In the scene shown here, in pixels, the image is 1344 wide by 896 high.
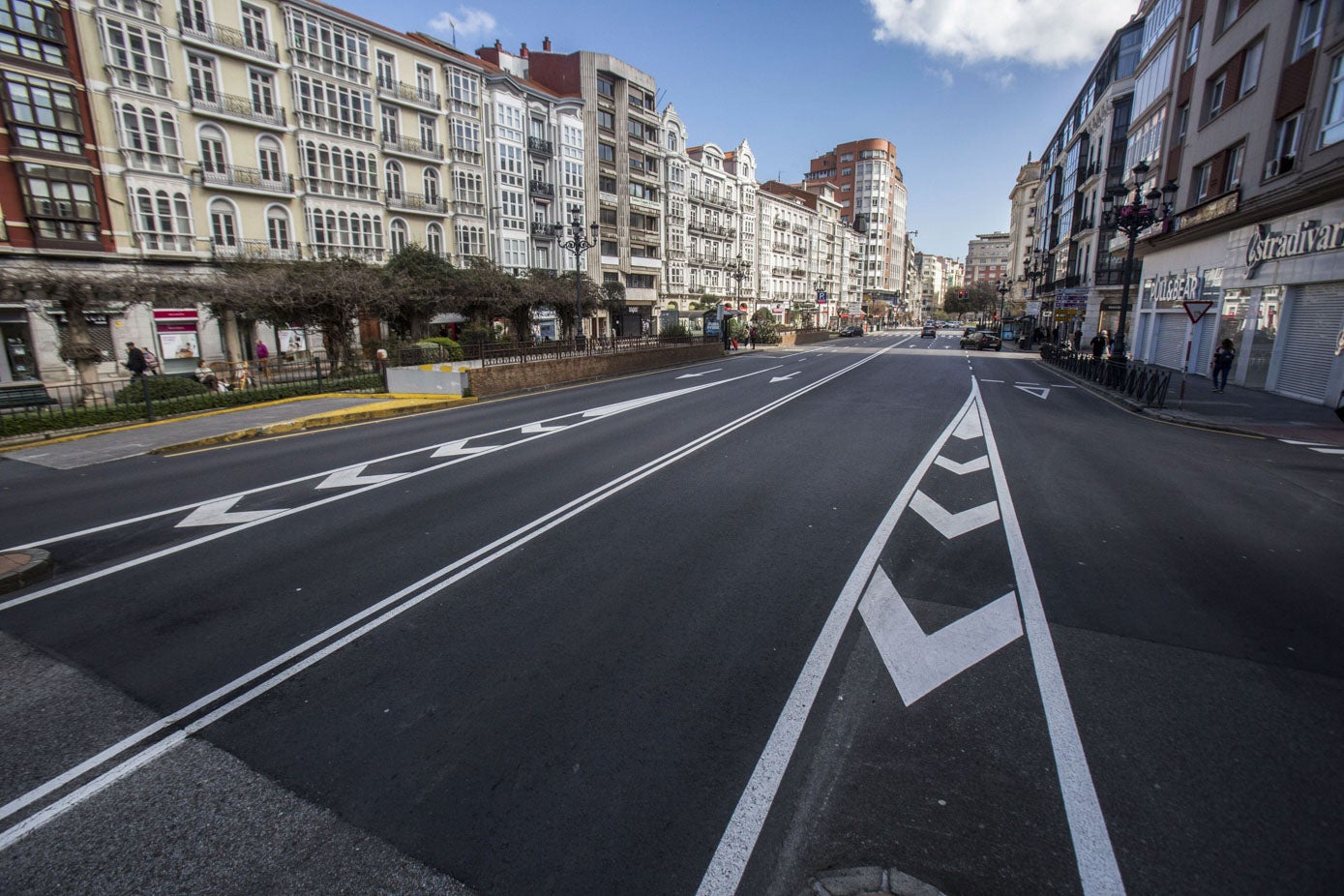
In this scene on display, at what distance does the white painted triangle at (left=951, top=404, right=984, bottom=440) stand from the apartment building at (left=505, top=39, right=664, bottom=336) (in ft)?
138

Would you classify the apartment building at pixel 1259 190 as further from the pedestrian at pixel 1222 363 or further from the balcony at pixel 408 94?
the balcony at pixel 408 94

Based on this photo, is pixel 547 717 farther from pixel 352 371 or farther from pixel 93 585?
pixel 352 371

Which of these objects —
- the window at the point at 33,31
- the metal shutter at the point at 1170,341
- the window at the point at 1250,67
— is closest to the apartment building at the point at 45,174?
the window at the point at 33,31

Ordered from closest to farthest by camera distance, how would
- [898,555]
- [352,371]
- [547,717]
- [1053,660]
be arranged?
[547,717]
[1053,660]
[898,555]
[352,371]

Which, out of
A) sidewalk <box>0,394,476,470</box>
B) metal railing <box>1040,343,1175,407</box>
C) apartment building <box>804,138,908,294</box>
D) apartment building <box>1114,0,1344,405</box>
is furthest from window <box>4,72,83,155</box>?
apartment building <box>804,138,908,294</box>

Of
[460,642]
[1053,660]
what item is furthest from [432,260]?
[1053,660]

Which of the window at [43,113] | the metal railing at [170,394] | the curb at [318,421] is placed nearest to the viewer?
the curb at [318,421]

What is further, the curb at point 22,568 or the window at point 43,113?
the window at point 43,113

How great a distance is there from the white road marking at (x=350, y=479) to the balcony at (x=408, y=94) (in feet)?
126

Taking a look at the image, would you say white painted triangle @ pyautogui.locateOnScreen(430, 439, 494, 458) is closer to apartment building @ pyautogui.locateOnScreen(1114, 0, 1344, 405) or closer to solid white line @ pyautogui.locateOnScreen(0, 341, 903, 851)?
solid white line @ pyautogui.locateOnScreen(0, 341, 903, 851)

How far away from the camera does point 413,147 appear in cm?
4025

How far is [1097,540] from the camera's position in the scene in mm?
6773

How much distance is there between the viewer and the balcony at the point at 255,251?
3169 cm

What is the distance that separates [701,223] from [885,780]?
72.1m
